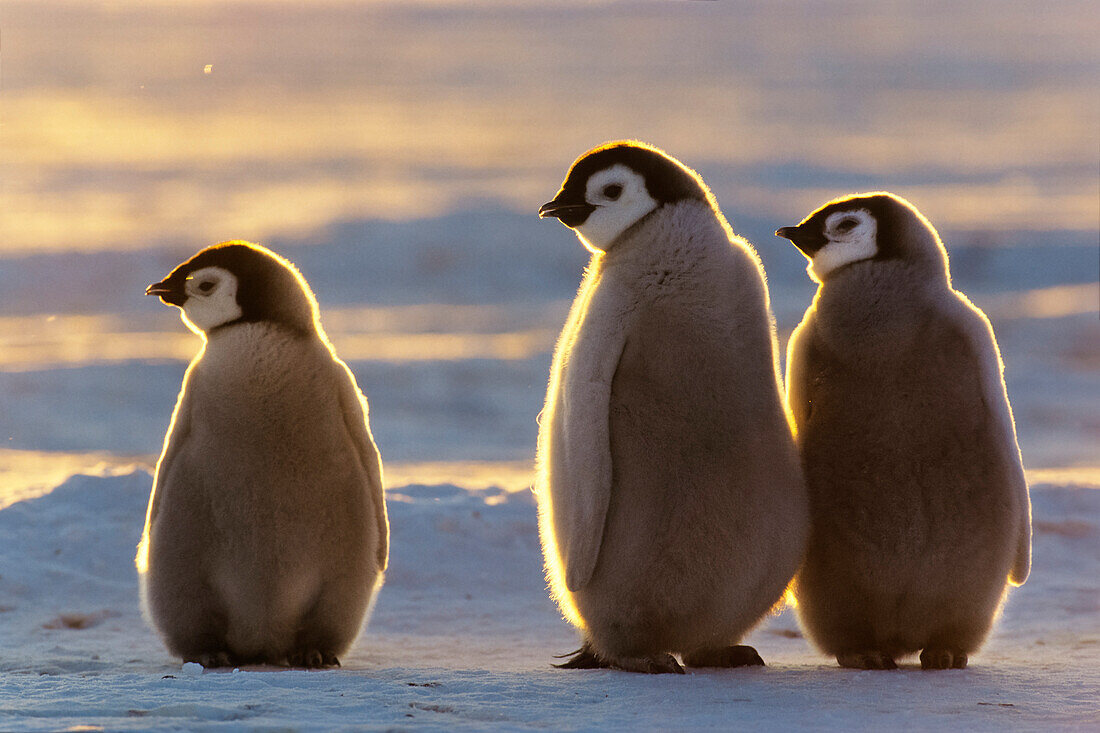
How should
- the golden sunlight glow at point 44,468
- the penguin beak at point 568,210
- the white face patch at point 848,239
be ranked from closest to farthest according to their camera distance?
the penguin beak at point 568,210 → the white face patch at point 848,239 → the golden sunlight glow at point 44,468

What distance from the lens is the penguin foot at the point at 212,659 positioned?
4.56 metres

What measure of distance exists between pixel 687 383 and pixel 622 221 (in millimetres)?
549

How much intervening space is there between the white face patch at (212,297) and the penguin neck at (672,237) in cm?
131

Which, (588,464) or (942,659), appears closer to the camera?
(588,464)

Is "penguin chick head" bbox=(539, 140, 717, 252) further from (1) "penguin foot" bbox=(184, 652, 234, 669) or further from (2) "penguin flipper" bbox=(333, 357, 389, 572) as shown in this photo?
(1) "penguin foot" bbox=(184, 652, 234, 669)

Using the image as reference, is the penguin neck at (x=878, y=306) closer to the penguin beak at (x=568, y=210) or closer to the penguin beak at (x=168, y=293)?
the penguin beak at (x=568, y=210)

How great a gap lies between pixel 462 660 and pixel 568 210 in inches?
68.9

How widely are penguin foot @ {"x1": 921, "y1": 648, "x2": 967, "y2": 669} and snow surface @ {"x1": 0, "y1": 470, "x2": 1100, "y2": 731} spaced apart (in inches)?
2.8

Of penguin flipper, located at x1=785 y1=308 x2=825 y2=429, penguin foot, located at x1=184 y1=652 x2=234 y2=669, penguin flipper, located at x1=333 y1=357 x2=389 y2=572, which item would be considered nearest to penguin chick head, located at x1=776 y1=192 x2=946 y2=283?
penguin flipper, located at x1=785 y1=308 x2=825 y2=429

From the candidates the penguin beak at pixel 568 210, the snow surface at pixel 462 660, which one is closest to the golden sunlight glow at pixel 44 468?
the snow surface at pixel 462 660

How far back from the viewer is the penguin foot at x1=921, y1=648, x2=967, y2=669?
429 cm

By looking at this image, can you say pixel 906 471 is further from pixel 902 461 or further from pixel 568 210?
pixel 568 210

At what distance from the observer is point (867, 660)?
4.30 metres

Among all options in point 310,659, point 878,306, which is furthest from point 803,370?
point 310,659
